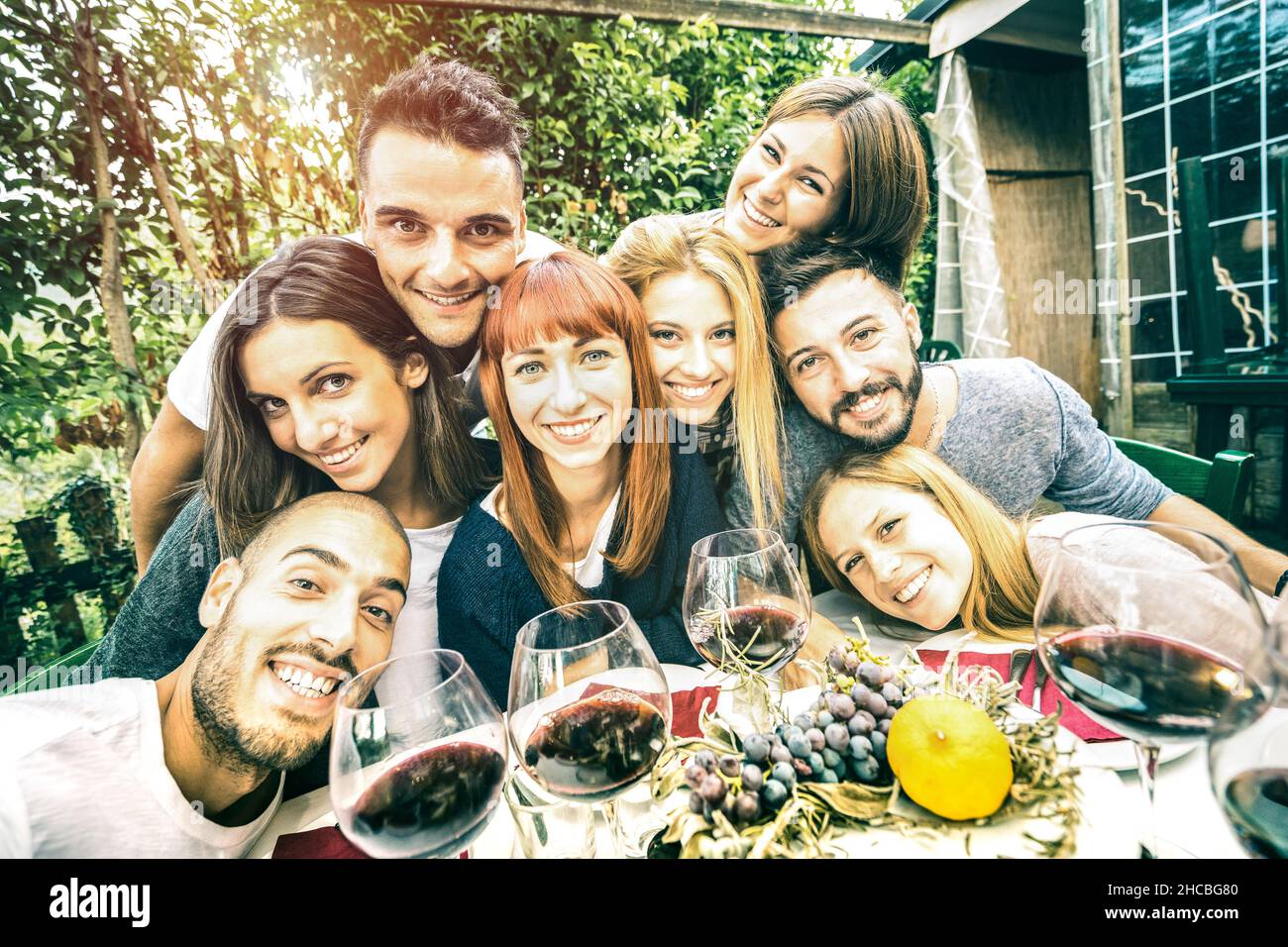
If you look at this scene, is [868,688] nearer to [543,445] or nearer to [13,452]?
[543,445]

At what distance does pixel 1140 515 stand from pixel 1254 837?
93 centimetres

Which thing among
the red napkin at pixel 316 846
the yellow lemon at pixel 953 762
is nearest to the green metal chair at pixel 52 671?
the red napkin at pixel 316 846

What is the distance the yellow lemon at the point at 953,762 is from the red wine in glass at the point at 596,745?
329 millimetres

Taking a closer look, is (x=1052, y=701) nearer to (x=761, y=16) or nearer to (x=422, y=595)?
(x=422, y=595)

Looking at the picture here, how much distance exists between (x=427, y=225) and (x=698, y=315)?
0.60 metres

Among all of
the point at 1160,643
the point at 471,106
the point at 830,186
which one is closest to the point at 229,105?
the point at 471,106

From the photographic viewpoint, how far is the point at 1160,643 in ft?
2.70

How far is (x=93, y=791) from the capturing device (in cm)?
108

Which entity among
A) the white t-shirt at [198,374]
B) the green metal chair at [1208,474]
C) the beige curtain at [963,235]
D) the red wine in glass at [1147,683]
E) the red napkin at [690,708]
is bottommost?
the red napkin at [690,708]

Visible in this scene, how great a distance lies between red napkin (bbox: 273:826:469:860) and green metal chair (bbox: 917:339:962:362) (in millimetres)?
1414

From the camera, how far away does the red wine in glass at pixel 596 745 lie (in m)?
0.83

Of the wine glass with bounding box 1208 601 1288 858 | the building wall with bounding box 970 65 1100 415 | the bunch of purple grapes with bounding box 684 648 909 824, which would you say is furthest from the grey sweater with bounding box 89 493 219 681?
the building wall with bounding box 970 65 1100 415

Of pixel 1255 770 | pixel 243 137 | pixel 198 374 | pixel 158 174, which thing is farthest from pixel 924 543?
pixel 158 174

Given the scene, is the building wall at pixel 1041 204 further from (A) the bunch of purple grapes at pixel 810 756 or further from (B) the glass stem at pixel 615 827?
(B) the glass stem at pixel 615 827
